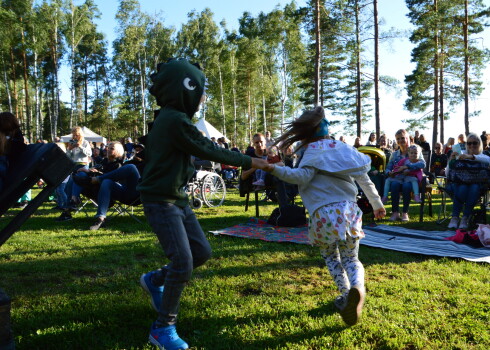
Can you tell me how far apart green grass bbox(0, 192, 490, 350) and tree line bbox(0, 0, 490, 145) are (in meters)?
14.8

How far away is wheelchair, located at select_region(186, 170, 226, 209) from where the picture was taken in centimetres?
862

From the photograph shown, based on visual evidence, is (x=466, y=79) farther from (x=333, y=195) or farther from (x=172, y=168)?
(x=172, y=168)

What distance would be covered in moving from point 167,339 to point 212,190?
7038 millimetres

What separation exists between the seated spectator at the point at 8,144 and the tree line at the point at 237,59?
16.2 meters

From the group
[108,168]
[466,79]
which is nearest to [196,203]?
[108,168]

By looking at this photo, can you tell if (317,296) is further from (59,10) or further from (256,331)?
(59,10)

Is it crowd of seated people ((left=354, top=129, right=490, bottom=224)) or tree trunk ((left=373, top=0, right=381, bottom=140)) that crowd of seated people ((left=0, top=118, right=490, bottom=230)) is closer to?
crowd of seated people ((left=354, top=129, right=490, bottom=224))

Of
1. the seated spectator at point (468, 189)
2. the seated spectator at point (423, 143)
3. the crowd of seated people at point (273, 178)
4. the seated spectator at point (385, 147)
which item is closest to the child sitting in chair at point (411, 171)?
the crowd of seated people at point (273, 178)

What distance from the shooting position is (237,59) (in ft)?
114

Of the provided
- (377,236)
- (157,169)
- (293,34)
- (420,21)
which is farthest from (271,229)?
(293,34)

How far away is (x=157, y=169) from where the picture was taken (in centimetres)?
233

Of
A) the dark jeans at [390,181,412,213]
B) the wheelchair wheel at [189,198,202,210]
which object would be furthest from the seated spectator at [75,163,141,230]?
the dark jeans at [390,181,412,213]

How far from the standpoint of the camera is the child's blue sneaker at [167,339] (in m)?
2.30

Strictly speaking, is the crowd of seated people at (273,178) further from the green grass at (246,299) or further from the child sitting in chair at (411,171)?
the green grass at (246,299)
